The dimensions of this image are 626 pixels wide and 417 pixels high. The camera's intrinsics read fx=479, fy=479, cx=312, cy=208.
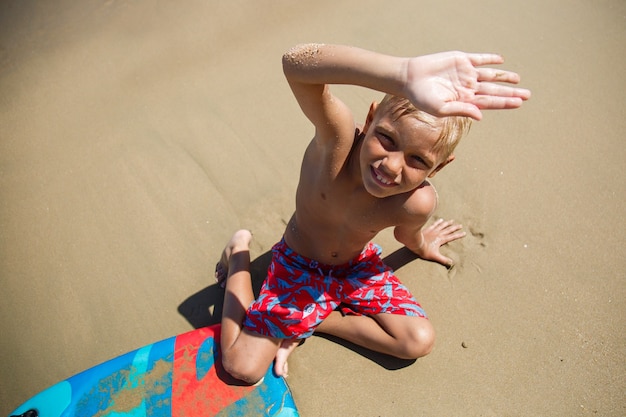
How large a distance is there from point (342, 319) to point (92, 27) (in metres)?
2.57

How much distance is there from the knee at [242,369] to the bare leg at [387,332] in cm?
33

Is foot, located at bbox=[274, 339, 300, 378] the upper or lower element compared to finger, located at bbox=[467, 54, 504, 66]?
lower

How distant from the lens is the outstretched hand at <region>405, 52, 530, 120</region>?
3.68ft

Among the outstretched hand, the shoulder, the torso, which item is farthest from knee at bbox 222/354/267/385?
the outstretched hand

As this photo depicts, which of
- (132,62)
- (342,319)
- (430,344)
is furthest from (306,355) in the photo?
(132,62)

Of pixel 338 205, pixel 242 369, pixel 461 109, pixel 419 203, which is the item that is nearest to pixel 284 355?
pixel 242 369

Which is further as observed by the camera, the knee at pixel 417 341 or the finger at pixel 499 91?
the knee at pixel 417 341

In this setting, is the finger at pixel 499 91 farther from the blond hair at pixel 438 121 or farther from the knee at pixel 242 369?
the knee at pixel 242 369

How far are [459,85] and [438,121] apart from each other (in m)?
0.20

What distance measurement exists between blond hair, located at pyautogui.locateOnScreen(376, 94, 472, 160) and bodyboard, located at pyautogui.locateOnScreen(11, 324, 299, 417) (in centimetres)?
111

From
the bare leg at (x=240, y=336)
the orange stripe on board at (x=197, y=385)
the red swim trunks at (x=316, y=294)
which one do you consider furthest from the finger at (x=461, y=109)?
the orange stripe on board at (x=197, y=385)

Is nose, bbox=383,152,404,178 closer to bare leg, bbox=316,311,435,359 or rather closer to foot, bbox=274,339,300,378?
bare leg, bbox=316,311,435,359

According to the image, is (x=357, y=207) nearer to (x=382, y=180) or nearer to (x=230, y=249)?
(x=382, y=180)

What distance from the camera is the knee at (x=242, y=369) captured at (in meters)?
1.81
